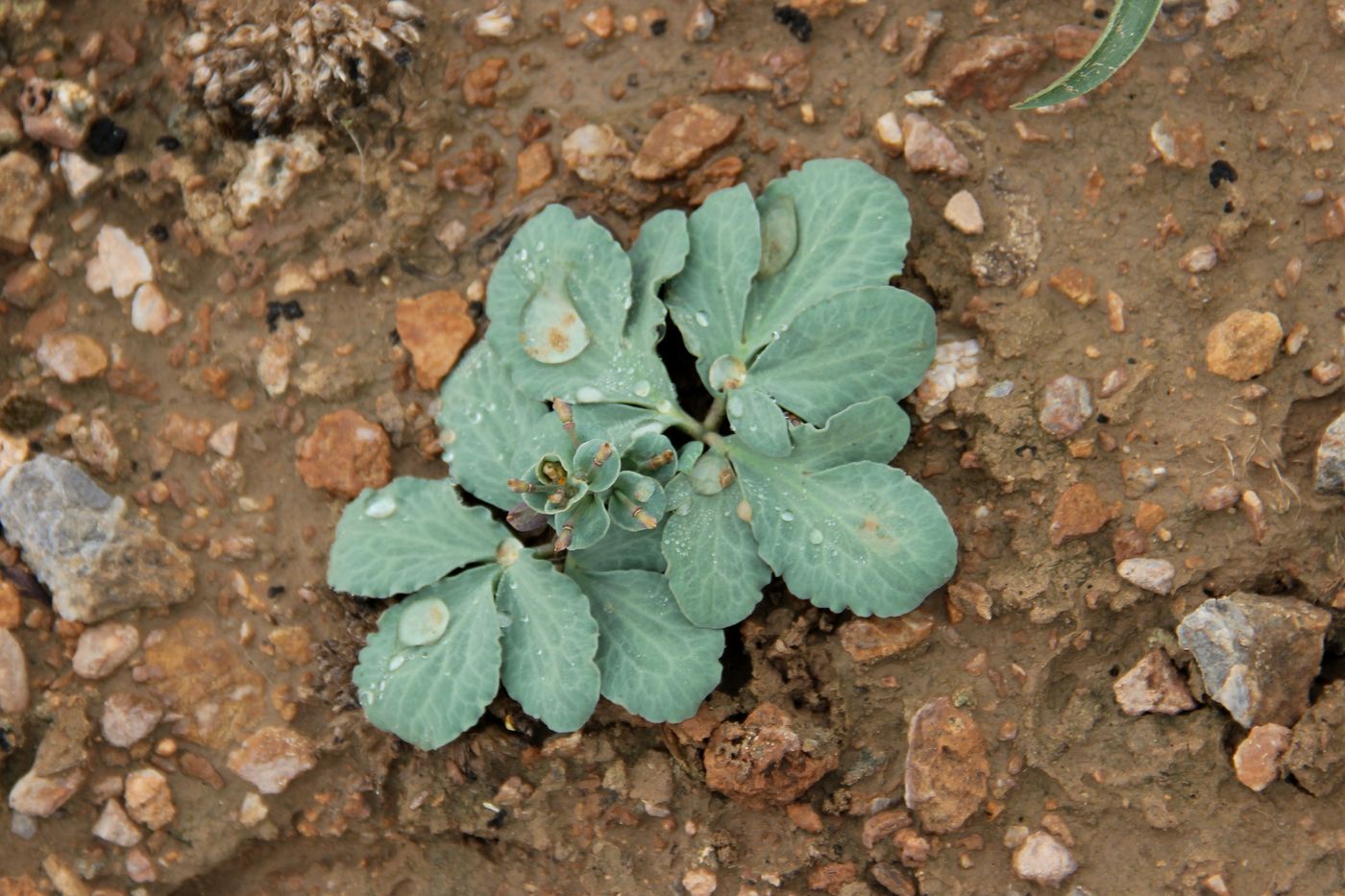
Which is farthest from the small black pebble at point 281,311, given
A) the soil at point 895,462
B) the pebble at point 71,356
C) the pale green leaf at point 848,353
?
the pale green leaf at point 848,353

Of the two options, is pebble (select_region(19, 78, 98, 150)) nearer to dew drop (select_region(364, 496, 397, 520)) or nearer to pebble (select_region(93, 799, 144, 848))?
dew drop (select_region(364, 496, 397, 520))

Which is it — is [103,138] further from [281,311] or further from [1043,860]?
[1043,860]

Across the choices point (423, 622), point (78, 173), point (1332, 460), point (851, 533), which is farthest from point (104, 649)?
point (1332, 460)

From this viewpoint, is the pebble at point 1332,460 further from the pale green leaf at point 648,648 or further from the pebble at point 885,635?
the pale green leaf at point 648,648

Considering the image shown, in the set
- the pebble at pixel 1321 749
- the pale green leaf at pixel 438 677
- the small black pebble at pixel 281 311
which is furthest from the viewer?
the small black pebble at pixel 281 311

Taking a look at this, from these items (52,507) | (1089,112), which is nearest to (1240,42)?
(1089,112)
